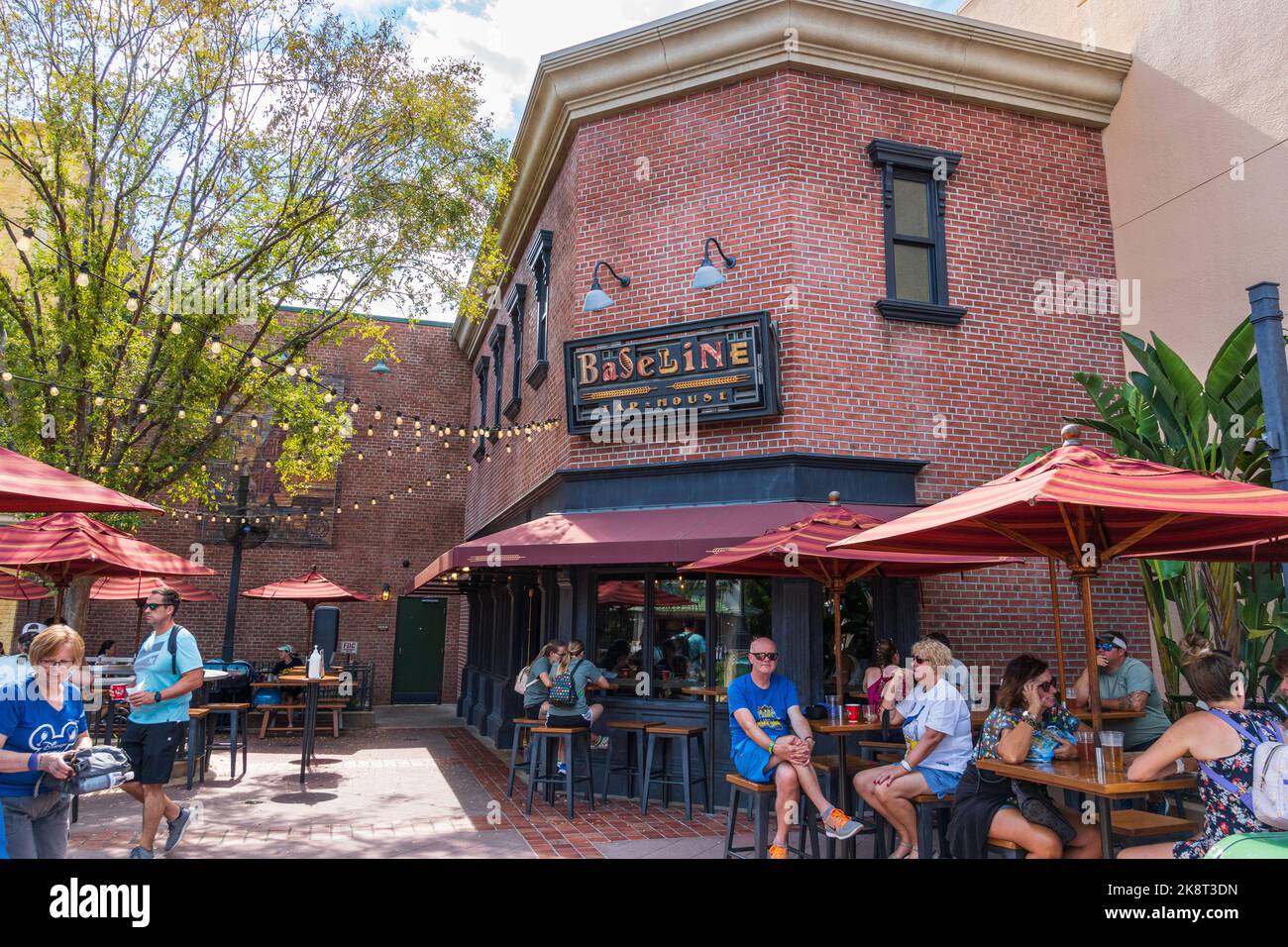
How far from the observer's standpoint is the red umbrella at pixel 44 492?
4.38 metres

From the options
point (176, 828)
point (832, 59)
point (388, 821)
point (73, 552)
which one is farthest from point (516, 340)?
point (176, 828)

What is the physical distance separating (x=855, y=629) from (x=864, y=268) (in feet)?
13.3

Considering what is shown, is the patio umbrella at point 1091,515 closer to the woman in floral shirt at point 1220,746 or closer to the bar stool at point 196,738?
the woman in floral shirt at point 1220,746

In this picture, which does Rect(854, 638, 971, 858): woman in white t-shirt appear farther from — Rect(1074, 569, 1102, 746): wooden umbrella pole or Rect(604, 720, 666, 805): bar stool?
Rect(604, 720, 666, 805): bar stool

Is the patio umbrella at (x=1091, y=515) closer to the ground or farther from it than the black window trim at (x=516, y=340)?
closer to the ground

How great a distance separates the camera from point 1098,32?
37.9 ft

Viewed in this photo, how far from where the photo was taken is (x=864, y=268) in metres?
9.73

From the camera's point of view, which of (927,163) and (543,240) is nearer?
(927,163)

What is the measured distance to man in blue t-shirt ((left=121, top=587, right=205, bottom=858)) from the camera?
5.97 metres

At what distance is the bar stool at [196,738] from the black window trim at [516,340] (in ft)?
21.2

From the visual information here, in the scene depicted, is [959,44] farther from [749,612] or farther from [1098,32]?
[749,612]

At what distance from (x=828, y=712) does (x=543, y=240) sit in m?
8.01

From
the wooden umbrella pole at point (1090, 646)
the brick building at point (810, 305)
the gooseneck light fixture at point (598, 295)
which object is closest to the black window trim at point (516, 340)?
the brick building at point (810, 305)

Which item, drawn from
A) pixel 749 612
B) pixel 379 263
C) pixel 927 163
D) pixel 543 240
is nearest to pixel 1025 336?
pixel 927 163
